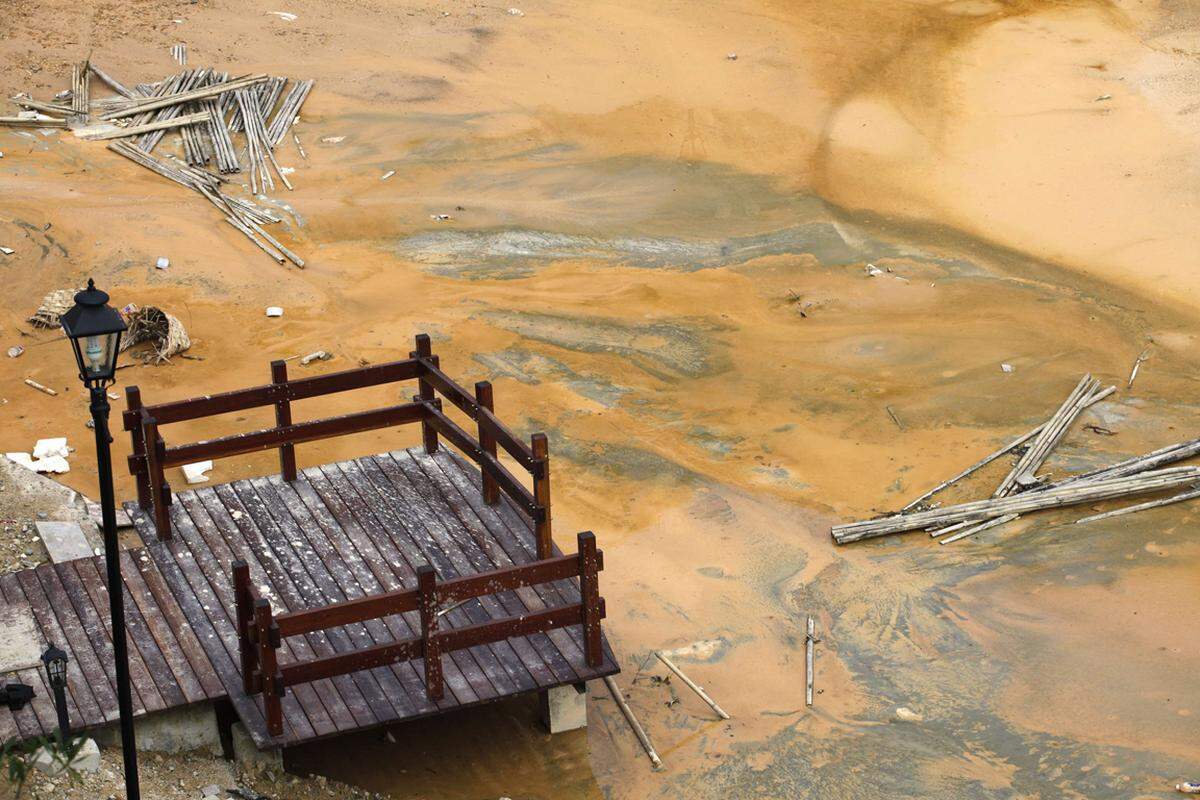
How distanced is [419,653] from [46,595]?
299 centimetres

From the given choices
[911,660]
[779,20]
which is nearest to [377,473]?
[911,660]

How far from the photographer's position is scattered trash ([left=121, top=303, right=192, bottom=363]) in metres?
16.5

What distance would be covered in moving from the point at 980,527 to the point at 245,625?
24.5ft

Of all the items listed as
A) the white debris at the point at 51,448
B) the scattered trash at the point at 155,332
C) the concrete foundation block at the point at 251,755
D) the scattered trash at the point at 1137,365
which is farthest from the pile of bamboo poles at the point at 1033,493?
the scattered trash at the point at 155,332

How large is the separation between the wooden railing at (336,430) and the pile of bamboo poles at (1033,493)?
405 cm

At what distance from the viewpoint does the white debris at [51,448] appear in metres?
14.3

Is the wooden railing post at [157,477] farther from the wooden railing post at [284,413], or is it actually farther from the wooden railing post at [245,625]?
the wooden railing post at [245,625]

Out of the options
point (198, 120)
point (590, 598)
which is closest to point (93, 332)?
point (590, 598)

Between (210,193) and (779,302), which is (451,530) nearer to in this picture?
(779,302)

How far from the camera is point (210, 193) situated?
66.1ft

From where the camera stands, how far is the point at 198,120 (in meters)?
22.0

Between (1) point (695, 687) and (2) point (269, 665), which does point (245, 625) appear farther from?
(1) point (695, 687)

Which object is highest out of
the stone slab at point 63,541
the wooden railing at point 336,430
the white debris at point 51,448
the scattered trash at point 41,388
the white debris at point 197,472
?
the wooden railing at point 336,430

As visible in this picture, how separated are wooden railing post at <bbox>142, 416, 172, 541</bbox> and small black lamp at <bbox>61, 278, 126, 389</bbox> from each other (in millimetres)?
3744
